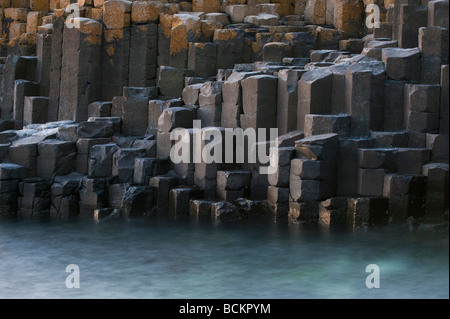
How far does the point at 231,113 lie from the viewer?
54.4 feet

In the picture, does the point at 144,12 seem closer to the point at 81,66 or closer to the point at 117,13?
the point at 117,13

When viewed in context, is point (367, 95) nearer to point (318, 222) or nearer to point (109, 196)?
point (318, 222)

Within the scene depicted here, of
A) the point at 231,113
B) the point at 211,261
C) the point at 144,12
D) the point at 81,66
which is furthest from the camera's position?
the point at 144,12

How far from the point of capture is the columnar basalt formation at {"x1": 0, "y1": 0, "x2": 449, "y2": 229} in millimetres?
14555

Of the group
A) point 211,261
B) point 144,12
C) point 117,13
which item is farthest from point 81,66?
point 211,261

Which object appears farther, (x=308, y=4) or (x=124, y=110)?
(x=308, y=4)

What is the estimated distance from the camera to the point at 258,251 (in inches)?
521

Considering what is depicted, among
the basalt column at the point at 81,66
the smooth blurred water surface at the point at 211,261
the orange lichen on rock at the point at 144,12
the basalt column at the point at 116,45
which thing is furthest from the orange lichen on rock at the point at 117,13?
the smooth blurred water surface at the point at 211,261

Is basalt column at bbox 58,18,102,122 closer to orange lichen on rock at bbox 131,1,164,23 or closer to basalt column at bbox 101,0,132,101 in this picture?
basalt column at bbox 101,0,132,101

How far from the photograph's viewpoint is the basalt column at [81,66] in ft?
64.8

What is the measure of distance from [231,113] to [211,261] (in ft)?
14.7

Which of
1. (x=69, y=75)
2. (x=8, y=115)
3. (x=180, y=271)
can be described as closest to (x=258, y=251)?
(x=180, y=271)

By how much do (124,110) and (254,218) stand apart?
4279 millimetres

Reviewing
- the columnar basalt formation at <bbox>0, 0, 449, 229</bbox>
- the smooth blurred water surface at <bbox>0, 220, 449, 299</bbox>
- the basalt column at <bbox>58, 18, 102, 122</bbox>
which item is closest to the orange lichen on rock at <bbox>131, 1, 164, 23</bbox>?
the columnar basalt formation at <bbox>0, 0, 449, 229</bbox>
